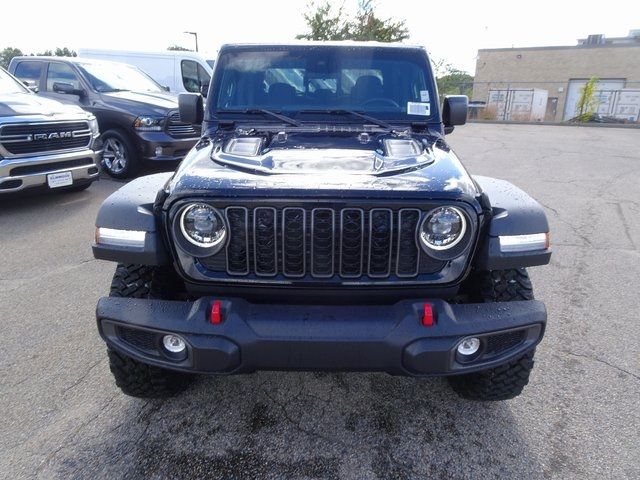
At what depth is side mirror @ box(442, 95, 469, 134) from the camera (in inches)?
136

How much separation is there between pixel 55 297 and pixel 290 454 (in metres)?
2.49

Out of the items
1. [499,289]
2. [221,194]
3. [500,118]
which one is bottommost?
[500,118]

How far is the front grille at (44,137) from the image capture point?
5457 millimetres

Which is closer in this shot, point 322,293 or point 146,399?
point 322,293

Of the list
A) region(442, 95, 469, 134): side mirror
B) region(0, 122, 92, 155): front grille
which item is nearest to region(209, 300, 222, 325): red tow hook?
region(442, 95, 469, 134): side mirror

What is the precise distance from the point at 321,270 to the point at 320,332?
0.29 m

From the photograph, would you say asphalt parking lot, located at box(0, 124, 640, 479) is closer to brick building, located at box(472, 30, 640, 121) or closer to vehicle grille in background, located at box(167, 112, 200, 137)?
vehicle grille in background, located at box(167, 112, 200, 137)

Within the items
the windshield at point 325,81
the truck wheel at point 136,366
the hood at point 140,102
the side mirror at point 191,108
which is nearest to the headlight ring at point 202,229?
the truck wheel at point 136,366

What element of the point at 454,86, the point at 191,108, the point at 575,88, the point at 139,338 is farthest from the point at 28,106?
the point at 454,86

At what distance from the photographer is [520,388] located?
2.38m

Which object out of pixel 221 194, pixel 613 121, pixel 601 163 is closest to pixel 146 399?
pixel 221 194

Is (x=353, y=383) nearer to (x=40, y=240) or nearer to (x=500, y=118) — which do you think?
(x=40, y=240)

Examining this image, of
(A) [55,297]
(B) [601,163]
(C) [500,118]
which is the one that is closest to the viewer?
(A) [55,297]

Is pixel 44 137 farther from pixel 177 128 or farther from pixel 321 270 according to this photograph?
pixel 321 270
